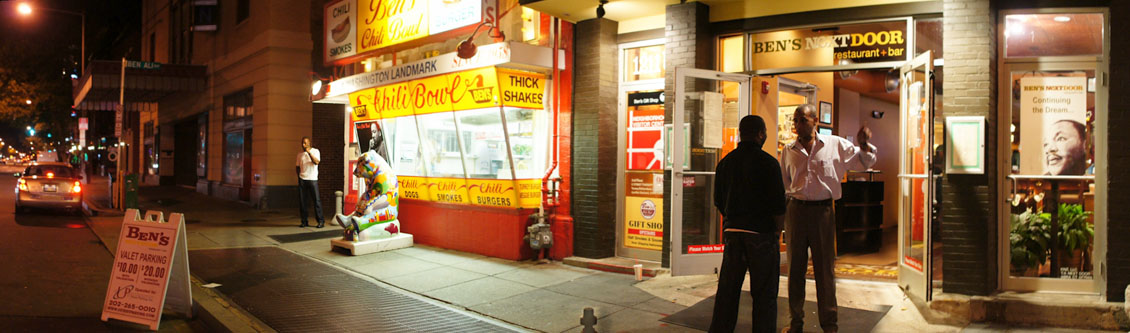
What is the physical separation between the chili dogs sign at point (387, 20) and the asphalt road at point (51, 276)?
552 centimetres

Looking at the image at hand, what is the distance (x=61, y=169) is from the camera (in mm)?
16531

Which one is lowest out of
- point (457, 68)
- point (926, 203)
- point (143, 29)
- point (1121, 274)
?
point (1121, 274)

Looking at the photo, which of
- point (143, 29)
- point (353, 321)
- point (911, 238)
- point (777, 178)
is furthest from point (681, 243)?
point (143, 29)

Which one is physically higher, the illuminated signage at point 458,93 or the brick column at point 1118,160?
the illuminated signage at point 458,93

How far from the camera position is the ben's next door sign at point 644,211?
885 cm

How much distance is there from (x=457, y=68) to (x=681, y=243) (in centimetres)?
418

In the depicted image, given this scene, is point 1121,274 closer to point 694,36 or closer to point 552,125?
point 694,36

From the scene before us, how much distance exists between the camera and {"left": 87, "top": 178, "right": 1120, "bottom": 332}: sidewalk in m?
6.18

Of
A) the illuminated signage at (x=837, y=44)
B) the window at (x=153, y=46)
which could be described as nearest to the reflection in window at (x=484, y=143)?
the illuminated signage at (x=837, y=44)

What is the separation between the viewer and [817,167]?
18.2ft

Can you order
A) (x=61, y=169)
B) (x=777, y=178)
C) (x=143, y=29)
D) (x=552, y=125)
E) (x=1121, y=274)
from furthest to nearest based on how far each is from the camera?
(x=143, y=29) → (x=61, y=169) → (x=552, y=125) → (x=1121, y=274) → (x=777, y=178)

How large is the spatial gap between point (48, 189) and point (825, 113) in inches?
684

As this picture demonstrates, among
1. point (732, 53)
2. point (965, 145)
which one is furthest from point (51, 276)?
point (965, 145)

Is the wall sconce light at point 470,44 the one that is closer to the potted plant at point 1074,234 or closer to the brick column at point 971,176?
the brick column at point 971,176
